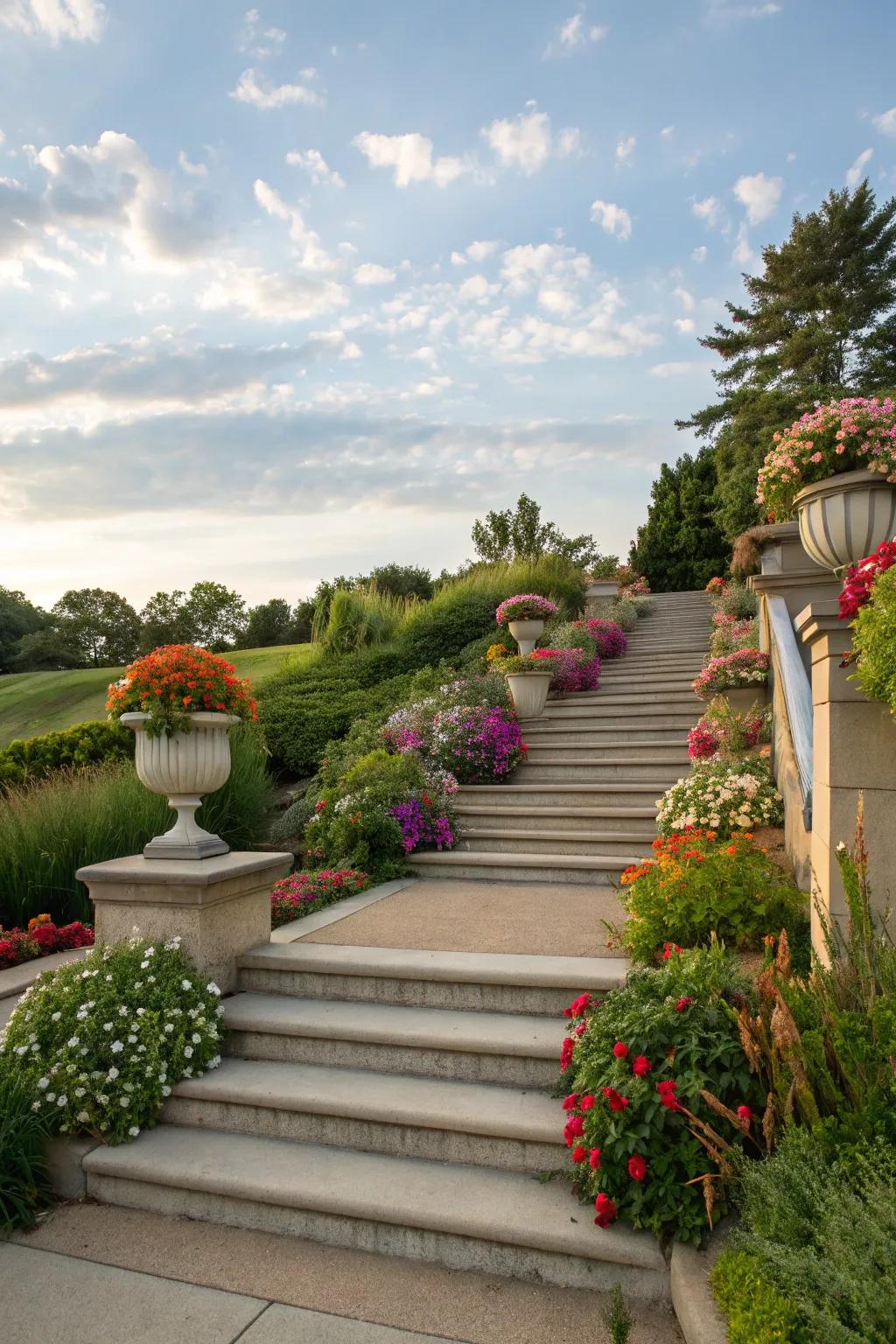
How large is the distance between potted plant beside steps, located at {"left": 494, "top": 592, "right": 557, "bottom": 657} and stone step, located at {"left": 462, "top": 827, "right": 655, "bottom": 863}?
3958mm

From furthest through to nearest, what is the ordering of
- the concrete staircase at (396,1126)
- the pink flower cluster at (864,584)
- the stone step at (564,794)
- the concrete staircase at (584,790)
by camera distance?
the stone step at (564,794) < the concrete staircase at (584,790) < the pink flower cluster at (864,584) < the concrete staircase at (396,1126)

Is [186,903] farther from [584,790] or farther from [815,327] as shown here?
[815,327]

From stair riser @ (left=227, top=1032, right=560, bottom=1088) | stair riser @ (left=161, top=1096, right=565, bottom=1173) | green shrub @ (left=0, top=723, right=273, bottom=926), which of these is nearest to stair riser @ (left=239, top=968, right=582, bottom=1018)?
stair riser @ (left=227, top=1032, right=560, bottom=1088)

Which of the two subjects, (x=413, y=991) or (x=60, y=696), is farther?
(x=60, y=696)

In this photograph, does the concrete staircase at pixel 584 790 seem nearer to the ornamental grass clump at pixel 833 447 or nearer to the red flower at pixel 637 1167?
the ornamental grass clump at pixel 833 447

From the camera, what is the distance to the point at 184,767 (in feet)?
11.8

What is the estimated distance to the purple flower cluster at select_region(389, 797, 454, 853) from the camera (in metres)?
5.72

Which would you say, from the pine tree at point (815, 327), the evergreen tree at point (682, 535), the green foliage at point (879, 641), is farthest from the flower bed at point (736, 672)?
the evergreen tree at point (682, 535)

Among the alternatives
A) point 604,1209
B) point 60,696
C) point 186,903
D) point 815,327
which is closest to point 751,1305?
point 604,1209

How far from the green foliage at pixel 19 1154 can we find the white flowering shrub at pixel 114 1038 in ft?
0.15

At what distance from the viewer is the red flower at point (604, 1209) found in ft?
7.02

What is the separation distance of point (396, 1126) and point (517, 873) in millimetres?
2822

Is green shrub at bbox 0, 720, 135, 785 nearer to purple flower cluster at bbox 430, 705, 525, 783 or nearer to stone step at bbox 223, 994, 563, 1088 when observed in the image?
purple flower cluster at bbox 430, 705, 525, 783

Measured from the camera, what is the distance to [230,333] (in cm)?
630
